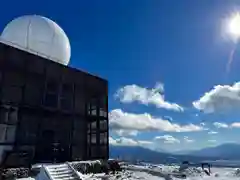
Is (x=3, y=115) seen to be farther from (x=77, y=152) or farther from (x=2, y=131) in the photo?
(x=77, y=152)

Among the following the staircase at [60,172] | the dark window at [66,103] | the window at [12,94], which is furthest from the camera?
the dark window at [66,103]

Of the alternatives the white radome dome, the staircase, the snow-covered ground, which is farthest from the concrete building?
the snow-covered ground

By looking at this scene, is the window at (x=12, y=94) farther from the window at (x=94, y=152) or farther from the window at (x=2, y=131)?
the window at (x=94, y=152)

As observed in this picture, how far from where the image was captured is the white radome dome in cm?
2352

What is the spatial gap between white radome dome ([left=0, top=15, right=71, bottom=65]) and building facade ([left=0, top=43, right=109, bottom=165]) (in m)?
A: 2.78

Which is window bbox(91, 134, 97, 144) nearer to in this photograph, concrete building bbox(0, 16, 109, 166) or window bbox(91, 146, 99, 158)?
concrete building bbox(0, 16, 109, 166)

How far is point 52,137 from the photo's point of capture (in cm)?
2112

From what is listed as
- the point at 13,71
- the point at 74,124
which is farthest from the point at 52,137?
the point at 13,71

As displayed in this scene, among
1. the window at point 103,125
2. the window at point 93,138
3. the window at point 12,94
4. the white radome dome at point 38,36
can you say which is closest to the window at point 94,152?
the window at point 93,138

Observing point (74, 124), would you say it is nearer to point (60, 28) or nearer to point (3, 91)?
point (3, 91)

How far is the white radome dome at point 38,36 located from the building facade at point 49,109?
2.78 meters

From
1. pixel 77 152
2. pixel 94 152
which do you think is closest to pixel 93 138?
pixel 94 152

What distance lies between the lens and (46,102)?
20.7m

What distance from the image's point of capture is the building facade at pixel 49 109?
18.3m
